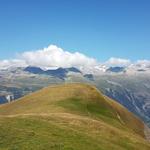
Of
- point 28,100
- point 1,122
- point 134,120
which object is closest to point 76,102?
point 28,100

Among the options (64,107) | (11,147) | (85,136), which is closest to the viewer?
(11,147)

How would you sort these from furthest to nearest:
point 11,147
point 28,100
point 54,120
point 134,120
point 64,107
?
point 134,120 < point 28,100 < point 64,107 < point 54,120 < point 11,147

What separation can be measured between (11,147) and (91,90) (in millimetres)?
82095

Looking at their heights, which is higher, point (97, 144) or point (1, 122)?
point (1, 122)

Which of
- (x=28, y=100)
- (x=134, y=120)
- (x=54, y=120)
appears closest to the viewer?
(x=54, y=120)

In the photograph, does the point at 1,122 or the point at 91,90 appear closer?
the point at 1,122

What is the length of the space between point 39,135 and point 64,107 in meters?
43.7

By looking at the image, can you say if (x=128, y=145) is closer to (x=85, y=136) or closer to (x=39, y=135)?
(x=85, y=136)

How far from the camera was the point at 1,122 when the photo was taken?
55250mm

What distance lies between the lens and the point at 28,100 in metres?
116

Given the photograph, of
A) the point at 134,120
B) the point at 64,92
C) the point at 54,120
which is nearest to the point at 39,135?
the point at 54,120

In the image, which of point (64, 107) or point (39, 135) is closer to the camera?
point (39, 135)

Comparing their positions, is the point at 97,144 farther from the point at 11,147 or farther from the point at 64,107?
the point at 64,107

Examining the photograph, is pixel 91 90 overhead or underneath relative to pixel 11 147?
overhead
